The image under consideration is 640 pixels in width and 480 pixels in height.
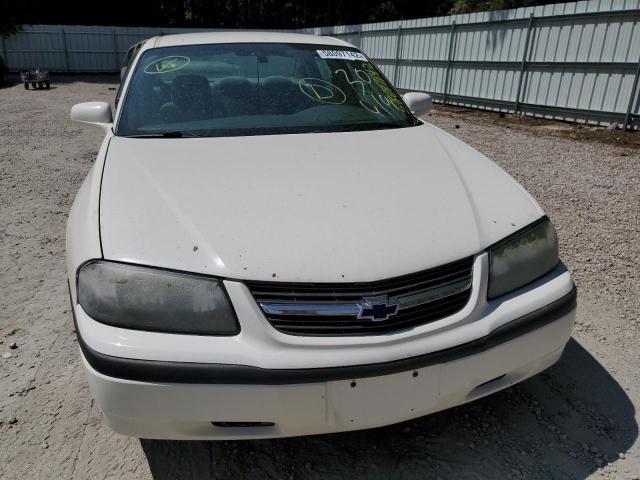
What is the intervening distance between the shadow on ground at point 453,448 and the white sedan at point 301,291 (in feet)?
1.13

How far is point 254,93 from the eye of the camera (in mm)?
2750

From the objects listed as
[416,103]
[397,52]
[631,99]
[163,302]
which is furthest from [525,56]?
[163,302]

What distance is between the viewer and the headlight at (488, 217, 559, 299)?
1765mm

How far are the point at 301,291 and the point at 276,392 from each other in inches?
12.1

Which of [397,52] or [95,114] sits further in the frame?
[397,52]

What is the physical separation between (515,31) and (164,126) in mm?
10927

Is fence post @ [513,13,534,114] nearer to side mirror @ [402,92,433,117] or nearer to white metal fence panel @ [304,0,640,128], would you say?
white metal fence panel @ [304,0,640,128]

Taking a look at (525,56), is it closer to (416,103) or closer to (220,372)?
(416,103)

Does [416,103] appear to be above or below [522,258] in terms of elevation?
above

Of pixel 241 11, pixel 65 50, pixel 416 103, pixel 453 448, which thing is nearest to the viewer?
pixel 453 448

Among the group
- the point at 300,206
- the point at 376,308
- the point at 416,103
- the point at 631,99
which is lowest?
the point at 631,99

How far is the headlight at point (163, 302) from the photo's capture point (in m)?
1.54

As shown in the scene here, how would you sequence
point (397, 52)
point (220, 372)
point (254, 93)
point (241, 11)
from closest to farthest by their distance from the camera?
point (220, 372), point (254, 93), point (397, 52), point (241, 11)

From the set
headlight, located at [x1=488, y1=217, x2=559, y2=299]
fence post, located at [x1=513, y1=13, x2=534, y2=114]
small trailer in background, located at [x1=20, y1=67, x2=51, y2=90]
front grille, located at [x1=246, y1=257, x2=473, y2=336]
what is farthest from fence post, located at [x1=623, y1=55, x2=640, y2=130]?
small trailer in background, located at [x1=20, y1=67, x2=51, y2=90]
